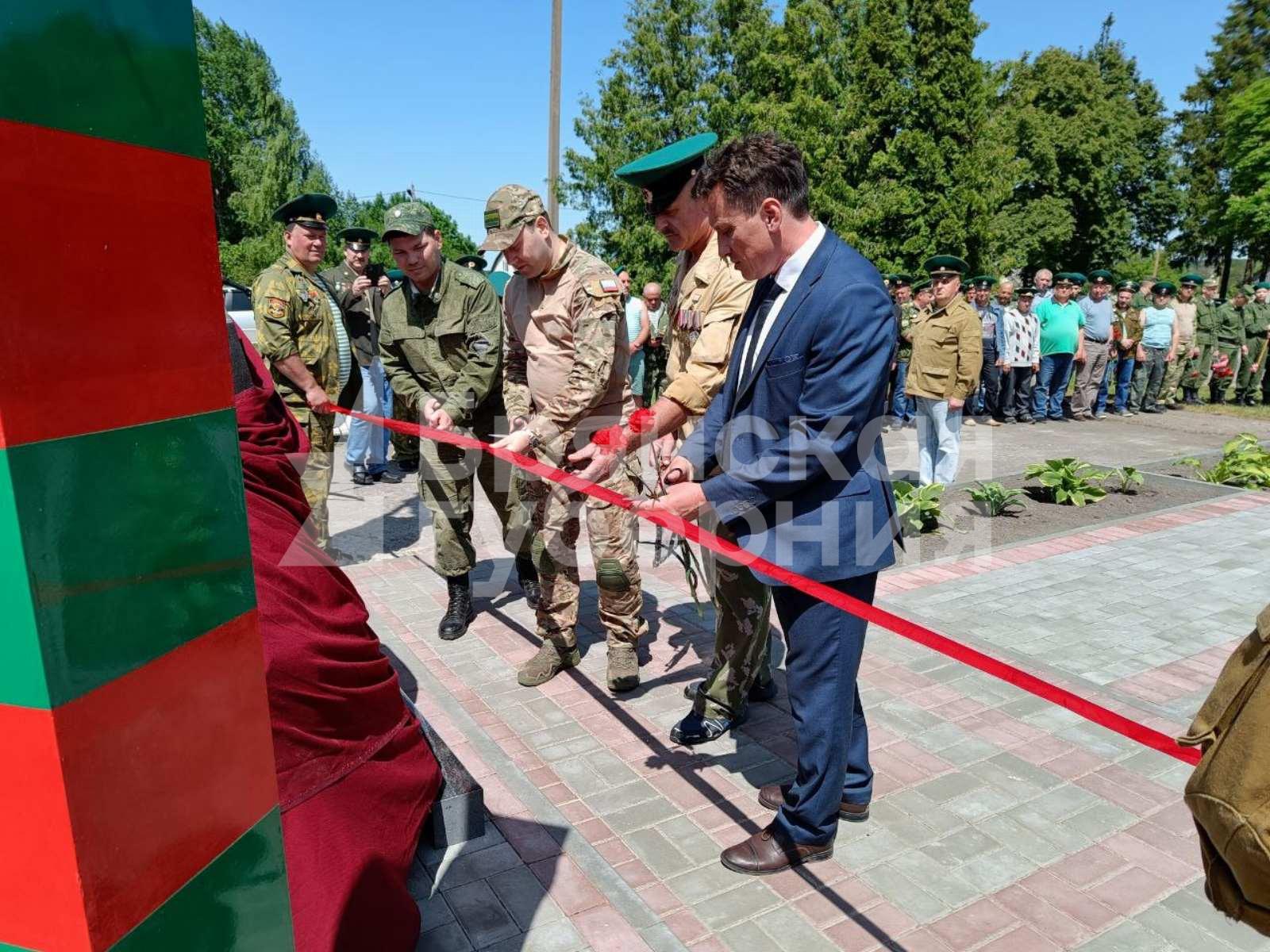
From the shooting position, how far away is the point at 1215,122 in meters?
36.6

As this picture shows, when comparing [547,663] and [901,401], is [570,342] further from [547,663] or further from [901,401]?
[901,401]

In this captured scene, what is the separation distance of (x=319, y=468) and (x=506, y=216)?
96.6 inches

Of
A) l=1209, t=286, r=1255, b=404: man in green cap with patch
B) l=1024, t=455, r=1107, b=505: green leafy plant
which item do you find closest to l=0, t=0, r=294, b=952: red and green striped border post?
l=1024, t=455, r=1107, b=505: green leafy plant

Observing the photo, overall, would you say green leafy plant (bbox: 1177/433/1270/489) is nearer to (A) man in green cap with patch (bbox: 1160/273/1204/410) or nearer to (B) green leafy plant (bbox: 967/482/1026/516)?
(B) green leafy plant (bbox: 967/482/1026/516)

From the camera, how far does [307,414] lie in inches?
214

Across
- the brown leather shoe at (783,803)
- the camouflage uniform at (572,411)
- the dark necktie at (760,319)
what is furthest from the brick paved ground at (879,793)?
the dark necktie at (760,319)

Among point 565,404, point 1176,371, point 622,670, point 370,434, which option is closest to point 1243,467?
point 1176,371

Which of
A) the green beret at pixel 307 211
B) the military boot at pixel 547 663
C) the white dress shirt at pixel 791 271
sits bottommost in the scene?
the military boot at pixel 547 663

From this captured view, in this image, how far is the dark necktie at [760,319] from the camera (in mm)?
2689

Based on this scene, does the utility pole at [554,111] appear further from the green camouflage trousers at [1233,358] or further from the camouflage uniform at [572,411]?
the green camouflage trousers at [1233,358]

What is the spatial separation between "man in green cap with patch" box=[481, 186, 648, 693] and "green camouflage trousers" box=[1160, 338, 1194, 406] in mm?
14044

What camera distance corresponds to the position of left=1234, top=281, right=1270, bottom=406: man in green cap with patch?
15.2 meters

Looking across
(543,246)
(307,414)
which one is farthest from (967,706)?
(307,414)

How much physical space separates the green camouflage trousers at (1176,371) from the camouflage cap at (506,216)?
1447 cm
